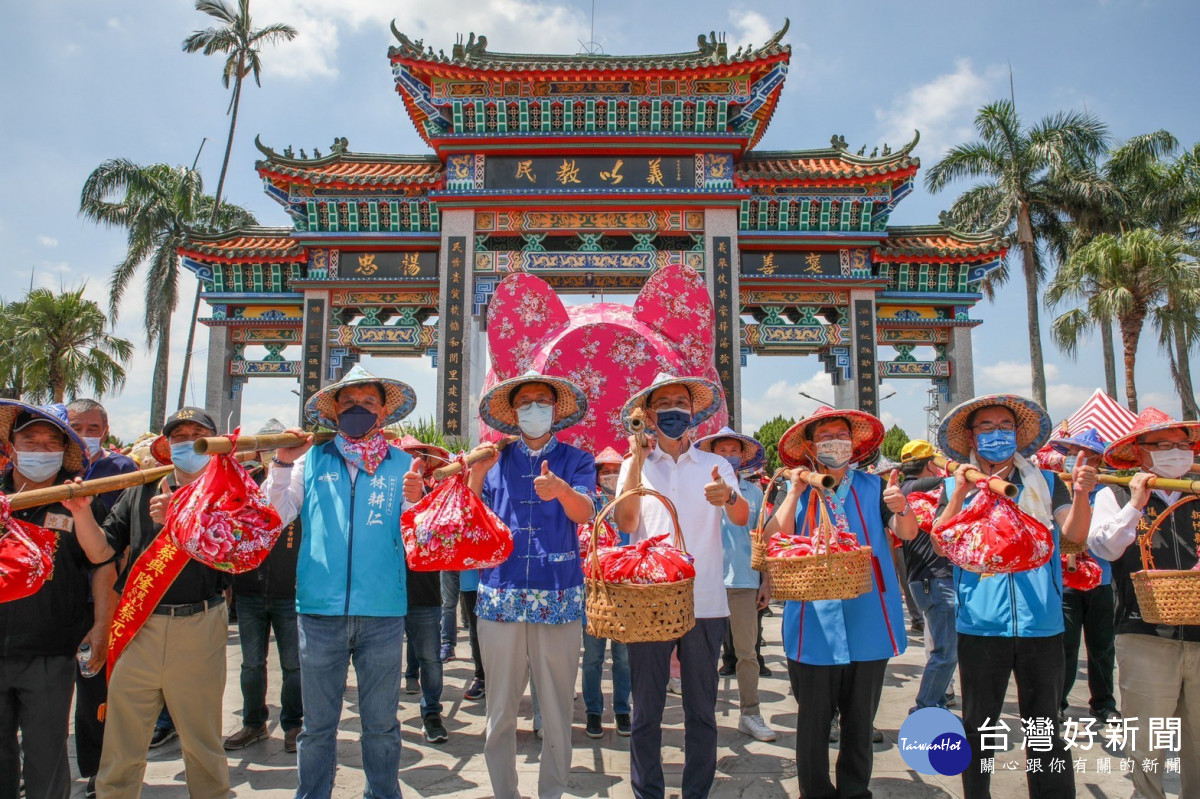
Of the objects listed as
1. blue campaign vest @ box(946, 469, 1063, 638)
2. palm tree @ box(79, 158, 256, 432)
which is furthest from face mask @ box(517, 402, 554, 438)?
palm tree @ box(79, 158, 256, 432)

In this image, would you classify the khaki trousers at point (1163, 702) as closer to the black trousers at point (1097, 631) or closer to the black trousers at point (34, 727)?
the black trousers at point (1097, 631)

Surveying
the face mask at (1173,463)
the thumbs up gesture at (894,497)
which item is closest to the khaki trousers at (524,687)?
the thumbs up gesture at (894,497)

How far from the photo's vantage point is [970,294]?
14352 millimetres

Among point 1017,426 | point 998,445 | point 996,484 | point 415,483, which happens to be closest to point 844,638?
point 996,484

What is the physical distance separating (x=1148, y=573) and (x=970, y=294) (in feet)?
41.2

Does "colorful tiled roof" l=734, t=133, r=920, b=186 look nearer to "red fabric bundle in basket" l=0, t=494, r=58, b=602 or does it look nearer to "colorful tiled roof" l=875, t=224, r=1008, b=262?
"colorful tiled roof" l=875, t=224, r=1008, b=262

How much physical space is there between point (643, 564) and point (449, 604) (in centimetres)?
410

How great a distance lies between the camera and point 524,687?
3.25m

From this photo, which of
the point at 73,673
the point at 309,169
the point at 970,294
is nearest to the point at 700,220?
the point at 970,294

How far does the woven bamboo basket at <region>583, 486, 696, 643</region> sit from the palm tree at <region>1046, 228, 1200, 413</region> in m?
16.2

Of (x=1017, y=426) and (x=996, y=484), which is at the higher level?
(x=1017, y=426)

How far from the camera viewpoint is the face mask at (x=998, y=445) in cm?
331

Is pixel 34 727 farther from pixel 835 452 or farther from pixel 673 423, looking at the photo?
pixel 835 452

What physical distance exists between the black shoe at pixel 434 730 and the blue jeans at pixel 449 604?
1.93 meters
